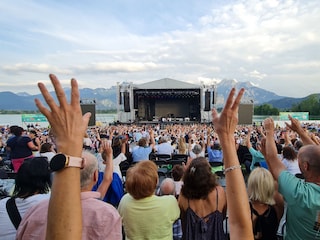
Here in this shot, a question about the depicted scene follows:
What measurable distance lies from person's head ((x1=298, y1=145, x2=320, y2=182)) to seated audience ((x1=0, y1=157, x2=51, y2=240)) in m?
1.89

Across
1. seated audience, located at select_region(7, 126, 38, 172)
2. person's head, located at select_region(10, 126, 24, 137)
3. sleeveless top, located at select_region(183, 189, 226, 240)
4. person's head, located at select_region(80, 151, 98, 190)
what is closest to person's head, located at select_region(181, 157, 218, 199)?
sleeveless top, located at select_region(183, 189, 226, 240)

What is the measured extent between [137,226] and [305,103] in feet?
238

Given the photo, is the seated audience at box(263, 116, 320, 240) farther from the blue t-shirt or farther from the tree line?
the tree line

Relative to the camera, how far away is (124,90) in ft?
82.6

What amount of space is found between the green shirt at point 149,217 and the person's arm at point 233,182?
1.05 m

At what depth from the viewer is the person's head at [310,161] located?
1.72 metres

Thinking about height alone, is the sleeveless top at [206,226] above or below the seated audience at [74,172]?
below

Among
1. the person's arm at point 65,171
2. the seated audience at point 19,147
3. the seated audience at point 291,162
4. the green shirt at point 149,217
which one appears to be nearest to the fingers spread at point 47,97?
the person's arm at point 65,171

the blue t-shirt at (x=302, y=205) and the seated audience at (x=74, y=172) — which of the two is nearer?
the seated audience at (x=74, y=172)

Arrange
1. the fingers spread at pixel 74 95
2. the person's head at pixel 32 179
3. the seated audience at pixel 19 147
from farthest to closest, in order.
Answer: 1. the seated audience at pixel 19 147
2. the person's head at pixel 32 179
3. the fingers spread at pixel 74 95

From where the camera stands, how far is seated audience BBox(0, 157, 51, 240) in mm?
1774

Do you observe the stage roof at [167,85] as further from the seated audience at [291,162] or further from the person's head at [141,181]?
the person's head at [141,181]

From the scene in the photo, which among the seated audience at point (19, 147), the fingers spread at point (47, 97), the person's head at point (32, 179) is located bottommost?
the seated audience at point (19, 147)

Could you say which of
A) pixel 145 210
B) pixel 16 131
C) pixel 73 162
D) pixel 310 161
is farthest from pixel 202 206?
pixel 16 131
